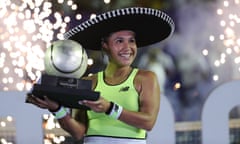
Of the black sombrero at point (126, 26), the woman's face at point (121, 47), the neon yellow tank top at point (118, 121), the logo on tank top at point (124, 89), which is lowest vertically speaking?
the neon yellow tank top at point (118, 121)

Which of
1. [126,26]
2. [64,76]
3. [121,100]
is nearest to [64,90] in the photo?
[64,76]

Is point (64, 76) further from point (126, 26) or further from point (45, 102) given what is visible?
point (126, 26)

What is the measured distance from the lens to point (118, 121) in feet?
5.67

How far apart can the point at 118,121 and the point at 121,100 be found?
0.07 m

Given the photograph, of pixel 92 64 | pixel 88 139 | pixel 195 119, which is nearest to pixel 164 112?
pixel 195 119

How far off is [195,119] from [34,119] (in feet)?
2.55

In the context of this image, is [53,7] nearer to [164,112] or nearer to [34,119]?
[34,119]

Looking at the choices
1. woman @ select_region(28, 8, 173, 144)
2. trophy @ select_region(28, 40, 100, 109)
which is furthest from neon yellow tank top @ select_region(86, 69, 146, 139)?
trophy @ select_region(28, 40, 100, 109)

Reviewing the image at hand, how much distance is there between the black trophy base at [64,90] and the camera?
157cm

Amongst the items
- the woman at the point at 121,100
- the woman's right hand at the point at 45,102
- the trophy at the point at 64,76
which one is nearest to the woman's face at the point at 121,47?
the woman at the point at 121,100

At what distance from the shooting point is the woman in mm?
1729

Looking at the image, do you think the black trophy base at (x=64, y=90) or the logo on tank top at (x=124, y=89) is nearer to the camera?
the black trophy base at (x=64, y=90)

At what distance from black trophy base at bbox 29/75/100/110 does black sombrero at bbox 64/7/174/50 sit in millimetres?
252

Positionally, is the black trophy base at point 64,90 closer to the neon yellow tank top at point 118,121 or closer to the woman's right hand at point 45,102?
the woman's right hand at point 45,102
